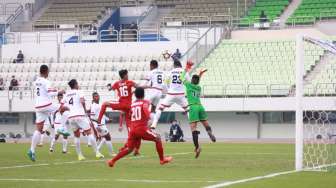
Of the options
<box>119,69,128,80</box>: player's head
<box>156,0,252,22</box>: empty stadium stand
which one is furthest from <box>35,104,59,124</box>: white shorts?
<box>156,0,252,22</box>: empty stadium stand

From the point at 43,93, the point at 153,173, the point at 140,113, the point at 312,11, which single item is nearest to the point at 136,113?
the point at 140,113

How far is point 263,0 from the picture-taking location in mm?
59812

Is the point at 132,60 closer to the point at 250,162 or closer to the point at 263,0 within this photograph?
the point at 263,0

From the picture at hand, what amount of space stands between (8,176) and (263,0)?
1679 inches

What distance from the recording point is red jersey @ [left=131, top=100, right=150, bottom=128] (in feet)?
62.5

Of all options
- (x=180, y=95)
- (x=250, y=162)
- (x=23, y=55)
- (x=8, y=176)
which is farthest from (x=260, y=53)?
(x=8, y=176)

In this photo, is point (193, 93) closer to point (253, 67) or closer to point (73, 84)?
point (73, 84)

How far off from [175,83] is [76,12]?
124 feet

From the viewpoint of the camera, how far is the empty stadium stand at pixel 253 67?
50.4 metres

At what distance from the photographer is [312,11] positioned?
5659 cm

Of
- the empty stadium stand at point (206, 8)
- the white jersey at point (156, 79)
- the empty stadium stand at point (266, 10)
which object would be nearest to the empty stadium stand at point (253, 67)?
the empty stadium stand at point (266, 10)

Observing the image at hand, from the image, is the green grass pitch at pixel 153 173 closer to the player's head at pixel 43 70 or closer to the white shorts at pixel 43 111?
the white shorts at pixel 43 111

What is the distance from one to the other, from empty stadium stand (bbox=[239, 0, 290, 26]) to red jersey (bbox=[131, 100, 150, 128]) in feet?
127

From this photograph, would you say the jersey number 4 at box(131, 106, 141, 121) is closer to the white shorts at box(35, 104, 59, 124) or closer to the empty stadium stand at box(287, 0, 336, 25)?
the white shorts at box(35, 104, 59, 124)
